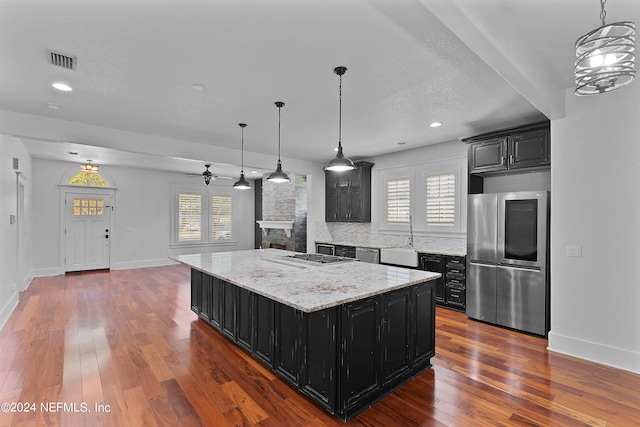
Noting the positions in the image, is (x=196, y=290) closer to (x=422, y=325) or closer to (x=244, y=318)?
(x=244, y=318)

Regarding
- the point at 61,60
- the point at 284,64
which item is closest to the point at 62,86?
the point at 61,60

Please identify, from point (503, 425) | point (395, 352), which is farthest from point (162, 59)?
point (503, 425)

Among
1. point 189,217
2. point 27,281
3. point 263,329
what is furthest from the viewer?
point 189,217

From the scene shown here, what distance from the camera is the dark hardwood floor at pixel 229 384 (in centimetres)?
220

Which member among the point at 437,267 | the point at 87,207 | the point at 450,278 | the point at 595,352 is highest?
the point at 87,207

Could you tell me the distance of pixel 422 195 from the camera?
561 cm

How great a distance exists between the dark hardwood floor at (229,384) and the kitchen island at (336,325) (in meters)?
0.15

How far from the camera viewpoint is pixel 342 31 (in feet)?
6.89

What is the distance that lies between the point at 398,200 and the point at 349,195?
1.12m

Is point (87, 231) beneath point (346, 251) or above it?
above

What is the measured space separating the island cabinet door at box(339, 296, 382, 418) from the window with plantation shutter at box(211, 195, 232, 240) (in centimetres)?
819

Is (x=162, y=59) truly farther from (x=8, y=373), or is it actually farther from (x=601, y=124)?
(x=601, y=124)

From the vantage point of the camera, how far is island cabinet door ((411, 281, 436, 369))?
279 cm

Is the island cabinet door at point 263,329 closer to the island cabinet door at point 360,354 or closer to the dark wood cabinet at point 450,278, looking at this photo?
the island cabinet door at point 360,354
